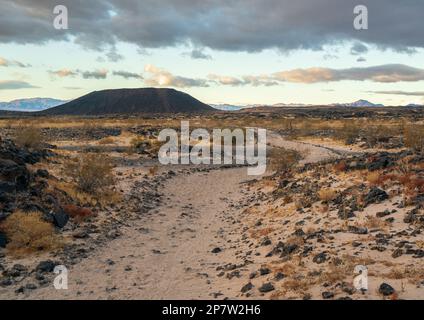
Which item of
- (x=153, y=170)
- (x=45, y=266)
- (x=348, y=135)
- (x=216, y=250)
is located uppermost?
(x=348, y=135)

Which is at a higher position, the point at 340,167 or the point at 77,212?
the point at 340,167

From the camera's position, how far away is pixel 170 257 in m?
15.2

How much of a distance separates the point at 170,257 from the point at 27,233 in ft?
16.4

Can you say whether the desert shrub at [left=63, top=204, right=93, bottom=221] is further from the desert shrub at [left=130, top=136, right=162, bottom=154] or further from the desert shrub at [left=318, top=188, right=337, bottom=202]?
the desert shrub at [left=130, top=136, right=162, bottom=154]

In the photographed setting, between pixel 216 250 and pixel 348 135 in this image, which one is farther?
pixel 348 135

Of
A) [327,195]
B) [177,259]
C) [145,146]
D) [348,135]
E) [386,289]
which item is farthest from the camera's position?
[348,135]

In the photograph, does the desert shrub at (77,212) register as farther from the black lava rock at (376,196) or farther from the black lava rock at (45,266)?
the black lava rock at (376,196)

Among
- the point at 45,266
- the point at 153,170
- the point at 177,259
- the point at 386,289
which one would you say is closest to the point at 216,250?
the point at 177,259

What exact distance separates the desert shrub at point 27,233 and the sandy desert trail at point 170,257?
1.67 metres

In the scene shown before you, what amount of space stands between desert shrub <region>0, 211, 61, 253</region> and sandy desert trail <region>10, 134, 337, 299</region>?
1.67 m

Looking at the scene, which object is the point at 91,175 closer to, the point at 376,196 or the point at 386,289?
the point at 376,196

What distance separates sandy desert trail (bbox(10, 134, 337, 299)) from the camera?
1188 cm

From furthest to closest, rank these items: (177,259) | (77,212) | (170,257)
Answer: (77,212), (170,257), (177,259)
